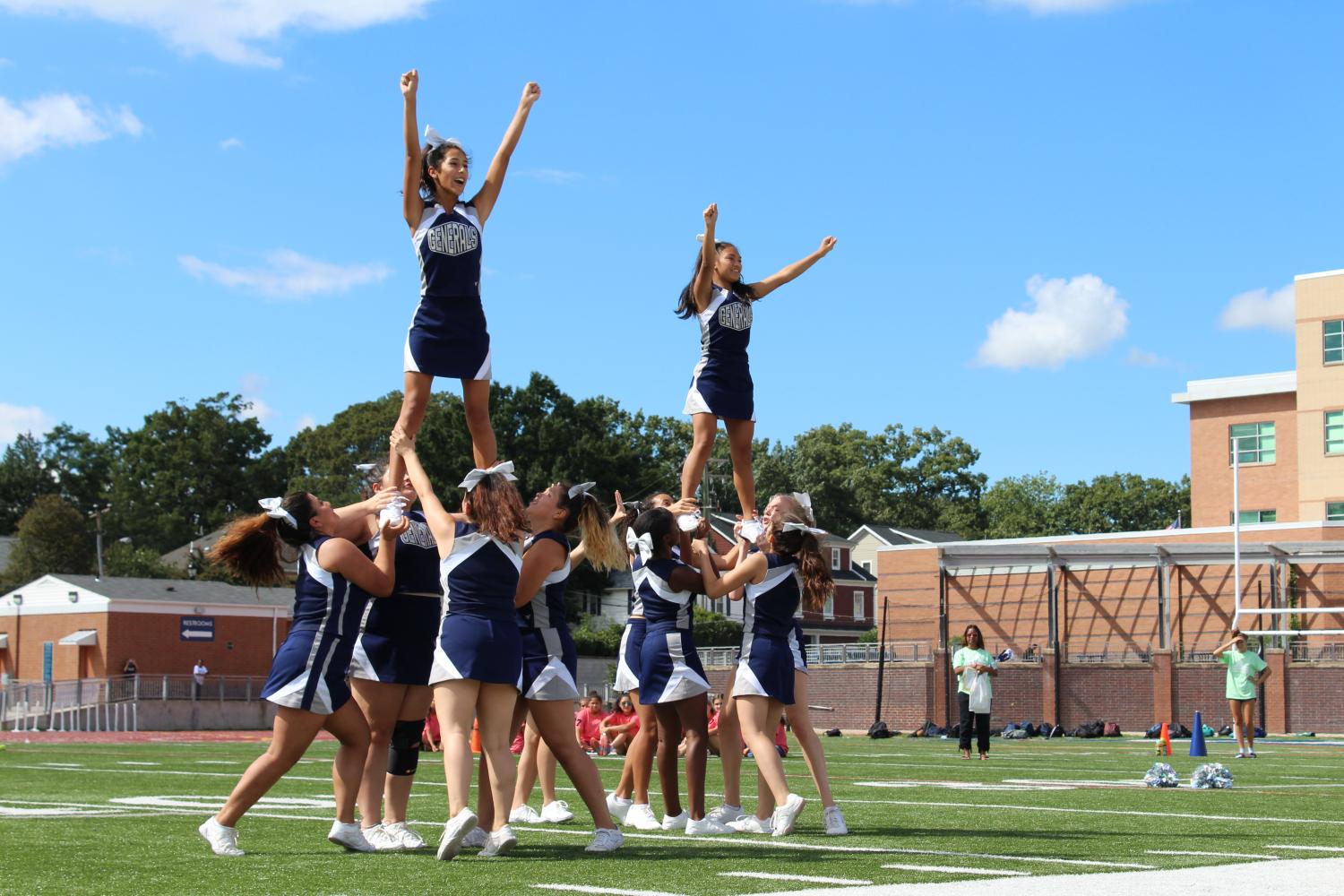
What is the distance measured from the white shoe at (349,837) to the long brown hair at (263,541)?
1361 millimetres

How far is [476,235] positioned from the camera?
9914 mm

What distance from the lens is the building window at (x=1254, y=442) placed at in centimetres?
6312

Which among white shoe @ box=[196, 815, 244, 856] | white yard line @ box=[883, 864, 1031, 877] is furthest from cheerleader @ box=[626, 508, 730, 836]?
white shoe @ box=[196, 815, 244, 856]

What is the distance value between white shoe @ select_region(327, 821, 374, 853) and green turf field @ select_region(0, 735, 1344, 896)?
96 mm

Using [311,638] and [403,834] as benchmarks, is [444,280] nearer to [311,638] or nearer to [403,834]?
[311,638]

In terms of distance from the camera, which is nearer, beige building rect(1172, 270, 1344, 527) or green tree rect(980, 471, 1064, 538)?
beige building rect(1172, 270, 1344, 527)

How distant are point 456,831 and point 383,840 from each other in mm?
1136

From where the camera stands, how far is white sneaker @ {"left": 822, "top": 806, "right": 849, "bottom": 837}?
980cm

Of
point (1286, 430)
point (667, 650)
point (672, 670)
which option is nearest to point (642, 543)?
point (667, 650)

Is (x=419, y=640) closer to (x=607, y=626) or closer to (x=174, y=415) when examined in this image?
(x=607, y=626)

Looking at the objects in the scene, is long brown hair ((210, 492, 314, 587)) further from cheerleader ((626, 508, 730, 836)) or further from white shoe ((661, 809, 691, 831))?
white shoe ((661, 809, 691, 831))

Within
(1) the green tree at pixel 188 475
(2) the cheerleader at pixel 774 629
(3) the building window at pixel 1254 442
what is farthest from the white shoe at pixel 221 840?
(1) the green tree at pixel 188 475

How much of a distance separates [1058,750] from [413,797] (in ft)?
54.6

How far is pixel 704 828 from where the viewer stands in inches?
395
